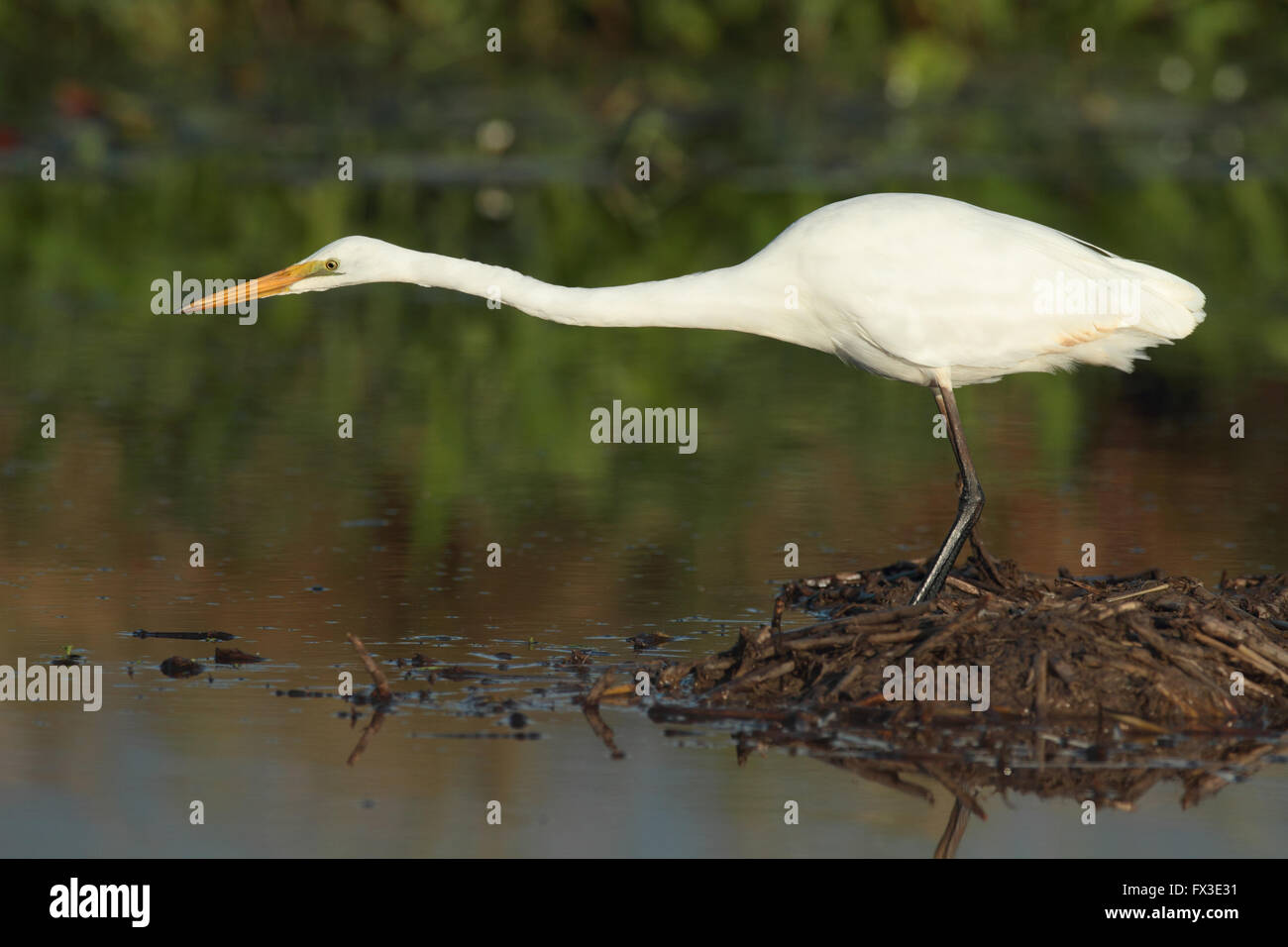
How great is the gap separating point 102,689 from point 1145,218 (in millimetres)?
15276

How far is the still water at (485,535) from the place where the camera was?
22.6ft

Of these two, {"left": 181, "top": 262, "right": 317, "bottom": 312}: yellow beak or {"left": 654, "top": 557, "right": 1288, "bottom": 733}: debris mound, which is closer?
{"left": 654, "top": 557, "right": 1288, "bottom": 733}: debris mound

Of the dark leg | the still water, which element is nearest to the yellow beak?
the still water

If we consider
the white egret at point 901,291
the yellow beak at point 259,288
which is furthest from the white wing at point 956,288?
the yellow beak at point 259,288

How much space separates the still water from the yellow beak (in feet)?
4.25

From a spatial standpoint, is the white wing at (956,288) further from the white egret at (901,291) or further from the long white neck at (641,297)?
the long white neck at (641,297)

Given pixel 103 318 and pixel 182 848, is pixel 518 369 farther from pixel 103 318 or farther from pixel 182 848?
pixel 182 848

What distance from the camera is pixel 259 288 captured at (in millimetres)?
9117

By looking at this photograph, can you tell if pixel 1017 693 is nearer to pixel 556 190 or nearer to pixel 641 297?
pixel 641 297

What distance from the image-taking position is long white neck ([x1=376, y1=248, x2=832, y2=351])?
9.03 metres

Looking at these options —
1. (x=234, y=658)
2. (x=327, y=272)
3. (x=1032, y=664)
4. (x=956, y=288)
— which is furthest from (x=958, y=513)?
(x=234, y=658)

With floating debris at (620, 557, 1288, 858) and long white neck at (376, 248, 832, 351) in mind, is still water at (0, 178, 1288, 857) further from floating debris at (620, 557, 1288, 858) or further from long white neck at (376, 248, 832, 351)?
long white neck at (376, 248, 832, 351)

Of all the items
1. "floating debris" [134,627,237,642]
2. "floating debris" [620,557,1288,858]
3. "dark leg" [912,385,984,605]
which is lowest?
"floating debris" [620,557,1288,858]

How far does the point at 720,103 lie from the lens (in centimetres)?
2872
